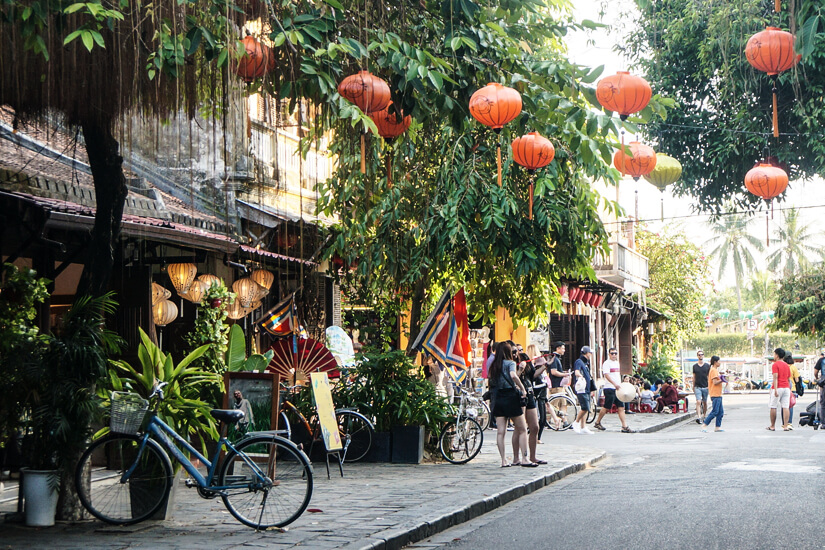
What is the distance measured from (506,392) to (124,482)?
651 centimetres

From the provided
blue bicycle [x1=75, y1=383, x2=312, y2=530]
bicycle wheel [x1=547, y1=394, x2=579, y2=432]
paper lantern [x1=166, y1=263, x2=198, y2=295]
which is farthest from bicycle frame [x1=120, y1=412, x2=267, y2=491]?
bicycle wheel [x1=547, y1=394, x2=579, y2=432]

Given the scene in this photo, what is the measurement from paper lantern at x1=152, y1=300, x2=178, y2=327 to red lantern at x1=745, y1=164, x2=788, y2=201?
314 inches

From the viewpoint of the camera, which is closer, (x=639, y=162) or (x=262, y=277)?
(x=639, y=162)

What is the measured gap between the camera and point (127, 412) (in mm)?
Answer: 8141

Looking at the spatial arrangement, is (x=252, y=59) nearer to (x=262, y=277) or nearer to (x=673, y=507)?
(x=673, y=507)

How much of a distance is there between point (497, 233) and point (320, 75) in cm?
724

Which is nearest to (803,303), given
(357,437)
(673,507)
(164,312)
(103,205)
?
(357,437)

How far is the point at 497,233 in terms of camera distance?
1415 centimetres

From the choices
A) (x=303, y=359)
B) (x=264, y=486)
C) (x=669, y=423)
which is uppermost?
(x=303, y=359)

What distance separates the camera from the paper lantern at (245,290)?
1501 centimetres

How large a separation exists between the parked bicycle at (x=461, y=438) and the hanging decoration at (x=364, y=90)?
744cm

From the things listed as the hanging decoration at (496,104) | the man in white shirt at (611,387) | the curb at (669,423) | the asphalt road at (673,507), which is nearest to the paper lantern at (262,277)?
the asphalt road at (673,507)

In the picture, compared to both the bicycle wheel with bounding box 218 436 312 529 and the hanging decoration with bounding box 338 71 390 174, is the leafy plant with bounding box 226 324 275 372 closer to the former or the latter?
the bicycle wheel with bounding box 218 436 312 529

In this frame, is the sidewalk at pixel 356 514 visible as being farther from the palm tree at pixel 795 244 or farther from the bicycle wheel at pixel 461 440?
the palm tree at pixel 795 244
